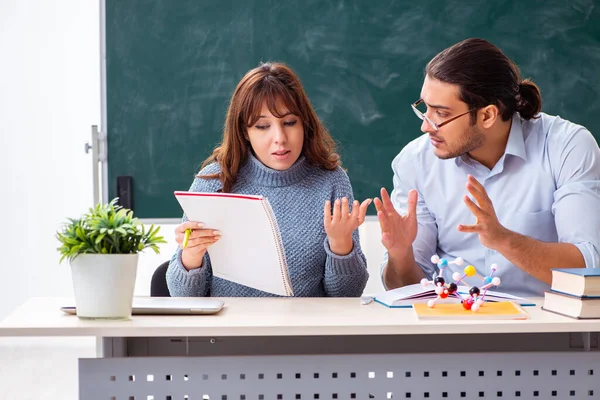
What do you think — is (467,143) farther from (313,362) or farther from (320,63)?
(320,63)

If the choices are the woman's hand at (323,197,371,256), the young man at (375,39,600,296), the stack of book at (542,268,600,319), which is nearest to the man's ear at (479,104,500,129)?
the young man at (375,39,600,296)

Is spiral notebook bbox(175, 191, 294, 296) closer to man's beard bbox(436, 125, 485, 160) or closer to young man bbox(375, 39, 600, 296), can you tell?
young man bbox(375, 39, 600, 296)

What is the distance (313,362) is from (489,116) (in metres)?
1.04

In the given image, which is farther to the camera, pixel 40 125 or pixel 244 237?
pixel 40 125

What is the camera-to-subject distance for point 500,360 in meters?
1.58

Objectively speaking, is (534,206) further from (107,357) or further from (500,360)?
(107,357)

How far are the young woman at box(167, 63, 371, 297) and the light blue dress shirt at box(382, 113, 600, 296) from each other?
0.27m

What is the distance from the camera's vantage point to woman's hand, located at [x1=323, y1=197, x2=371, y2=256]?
1.80 m

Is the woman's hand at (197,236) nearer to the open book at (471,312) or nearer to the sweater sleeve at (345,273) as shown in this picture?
the sweater sleeve at (345,273)

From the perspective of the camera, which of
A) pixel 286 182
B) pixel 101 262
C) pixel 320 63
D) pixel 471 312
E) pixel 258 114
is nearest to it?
pixel 101 262

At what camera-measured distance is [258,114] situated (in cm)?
207

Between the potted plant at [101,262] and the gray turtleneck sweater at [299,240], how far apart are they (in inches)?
18.6

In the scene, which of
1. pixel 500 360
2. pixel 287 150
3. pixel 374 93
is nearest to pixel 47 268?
pixel 374 93

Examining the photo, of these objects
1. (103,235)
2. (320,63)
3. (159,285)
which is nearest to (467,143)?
(159,285)
